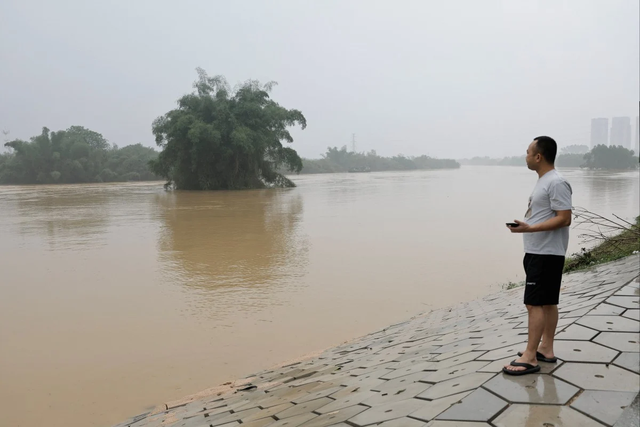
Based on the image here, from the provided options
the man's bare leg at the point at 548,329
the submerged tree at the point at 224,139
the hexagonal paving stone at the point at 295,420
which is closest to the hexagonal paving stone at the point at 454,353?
the man's bare leg at the point at 548,329

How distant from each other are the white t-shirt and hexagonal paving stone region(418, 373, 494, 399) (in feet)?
2.39

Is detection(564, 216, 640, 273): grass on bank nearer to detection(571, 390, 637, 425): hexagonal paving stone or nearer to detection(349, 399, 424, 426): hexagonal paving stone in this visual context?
detection(571, 390, 637, 425): hexagonal paving stone

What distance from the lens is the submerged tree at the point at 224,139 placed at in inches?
1225

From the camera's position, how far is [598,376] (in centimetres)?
217

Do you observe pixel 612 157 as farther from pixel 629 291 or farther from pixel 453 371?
pixel 453 371

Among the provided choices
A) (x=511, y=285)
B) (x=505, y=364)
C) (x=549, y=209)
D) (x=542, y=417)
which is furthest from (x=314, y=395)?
(x=511, y=285)

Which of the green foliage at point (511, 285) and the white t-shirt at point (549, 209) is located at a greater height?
the white t-shirt at point (549, 209)

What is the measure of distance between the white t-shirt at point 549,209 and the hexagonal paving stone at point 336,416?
1260 millimetres

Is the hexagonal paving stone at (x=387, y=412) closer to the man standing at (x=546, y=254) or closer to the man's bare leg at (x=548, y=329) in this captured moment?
the man standing at (x=546, y=254)

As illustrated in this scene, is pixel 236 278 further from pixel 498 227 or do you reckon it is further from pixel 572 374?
pixel 498 227

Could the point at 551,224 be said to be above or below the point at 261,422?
above

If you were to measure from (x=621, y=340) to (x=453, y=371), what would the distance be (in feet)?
3.24

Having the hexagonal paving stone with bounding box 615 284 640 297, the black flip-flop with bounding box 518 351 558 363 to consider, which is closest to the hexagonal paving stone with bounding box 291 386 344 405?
the black flip-flop with bounding box 518 351 558 363

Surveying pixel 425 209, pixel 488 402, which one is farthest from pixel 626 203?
pixel 488 402
